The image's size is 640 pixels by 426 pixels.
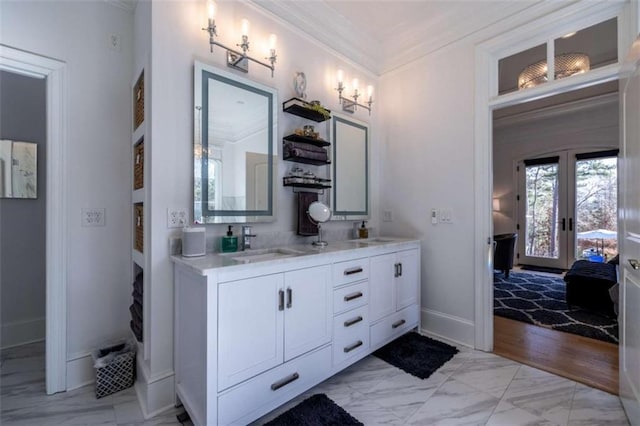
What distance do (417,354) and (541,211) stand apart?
5.17m

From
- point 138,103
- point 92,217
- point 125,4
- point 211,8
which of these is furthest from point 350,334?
point 125,4

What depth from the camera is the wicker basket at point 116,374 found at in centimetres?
177

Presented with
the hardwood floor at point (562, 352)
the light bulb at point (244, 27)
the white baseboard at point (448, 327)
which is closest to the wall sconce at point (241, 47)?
the light bulb at point (244, 27)

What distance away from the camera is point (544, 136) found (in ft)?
18.5

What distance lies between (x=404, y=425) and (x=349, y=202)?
1.82 meters

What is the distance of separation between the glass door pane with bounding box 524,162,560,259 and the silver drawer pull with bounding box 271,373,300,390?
6.11 meters

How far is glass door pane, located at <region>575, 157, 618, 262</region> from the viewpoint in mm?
4934

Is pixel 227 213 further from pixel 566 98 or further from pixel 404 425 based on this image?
pixel 566 98

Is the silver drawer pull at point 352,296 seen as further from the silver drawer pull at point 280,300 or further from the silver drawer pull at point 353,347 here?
the silver drawer pull at point 280,300

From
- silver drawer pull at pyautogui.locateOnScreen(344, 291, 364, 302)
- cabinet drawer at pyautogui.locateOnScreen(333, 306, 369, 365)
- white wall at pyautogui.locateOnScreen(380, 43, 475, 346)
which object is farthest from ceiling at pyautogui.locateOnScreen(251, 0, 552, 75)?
cabinet drawer at pyautogui.locateOnScreen(333, 306, 369, 365)

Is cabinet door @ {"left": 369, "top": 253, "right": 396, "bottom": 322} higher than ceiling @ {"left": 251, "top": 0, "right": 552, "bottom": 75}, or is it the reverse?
ceiling @ {"left": 251, "top": 0, "right": 552, "bottom": 75}

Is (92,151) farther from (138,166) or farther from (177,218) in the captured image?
(177,218)

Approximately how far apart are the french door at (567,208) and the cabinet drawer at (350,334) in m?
5.13

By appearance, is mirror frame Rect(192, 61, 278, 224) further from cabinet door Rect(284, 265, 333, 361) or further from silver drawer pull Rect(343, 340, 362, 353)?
silver drawer pull Rect(343, 340, 362, 353)
